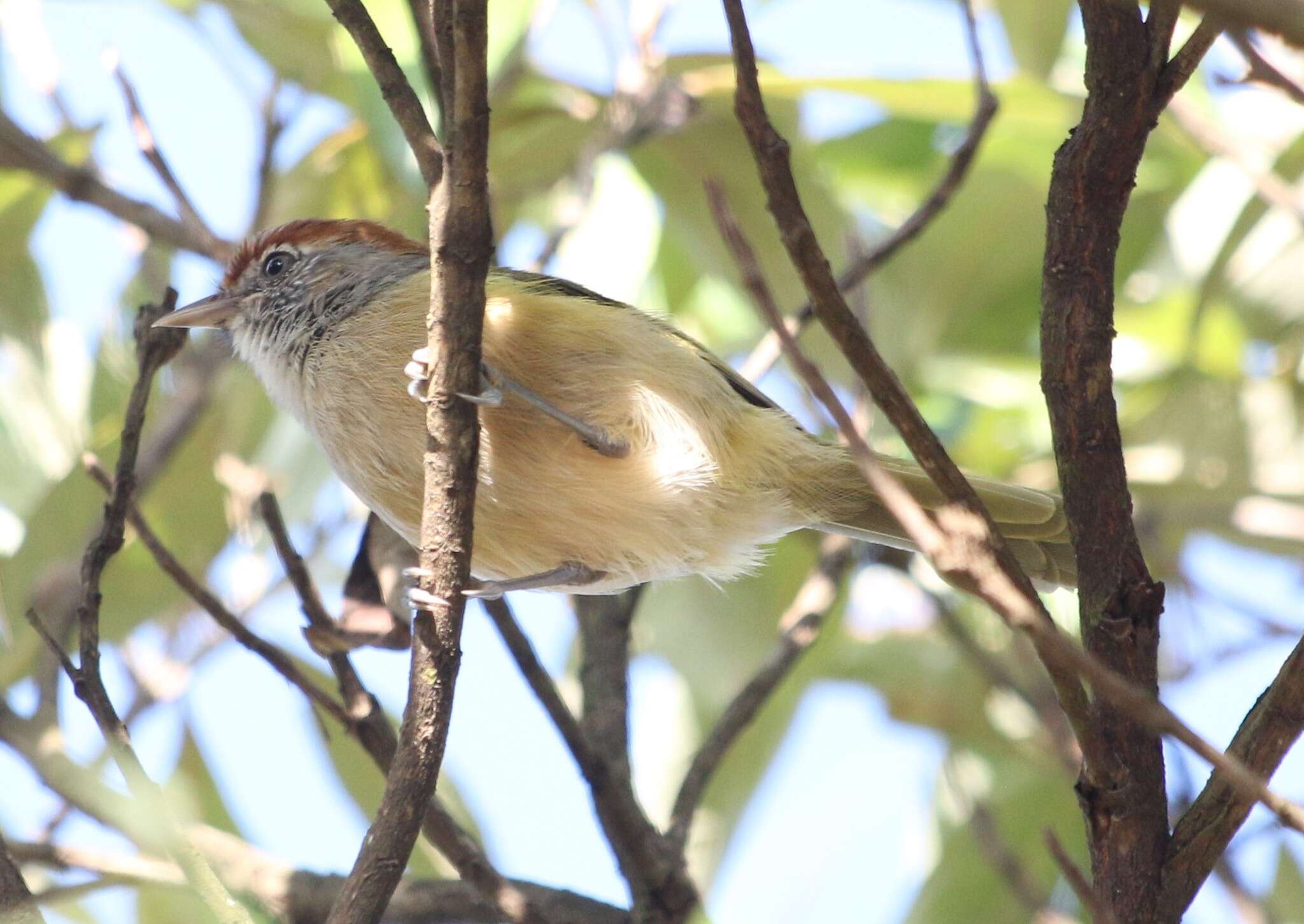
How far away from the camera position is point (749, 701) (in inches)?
148

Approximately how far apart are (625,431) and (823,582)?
44.3 inches

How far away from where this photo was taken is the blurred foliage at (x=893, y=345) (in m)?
4.32

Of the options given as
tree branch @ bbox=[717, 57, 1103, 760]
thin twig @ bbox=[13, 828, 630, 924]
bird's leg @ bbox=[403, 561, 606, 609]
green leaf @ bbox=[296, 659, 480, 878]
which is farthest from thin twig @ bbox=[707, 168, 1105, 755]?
green leaf @ bbox=[296, 659, 480, 878]

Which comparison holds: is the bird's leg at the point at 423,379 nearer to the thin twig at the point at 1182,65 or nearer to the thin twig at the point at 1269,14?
the thin twig at the point at 1182,65

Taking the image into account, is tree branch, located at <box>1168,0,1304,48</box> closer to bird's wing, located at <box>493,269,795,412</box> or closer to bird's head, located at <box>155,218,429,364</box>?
bird's wing, located at <box>493,269,795,412</box>

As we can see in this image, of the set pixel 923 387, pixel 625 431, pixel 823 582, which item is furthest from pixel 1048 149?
pixel 625 431

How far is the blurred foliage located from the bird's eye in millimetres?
433

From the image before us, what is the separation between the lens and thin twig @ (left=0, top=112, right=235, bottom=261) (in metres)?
4.17

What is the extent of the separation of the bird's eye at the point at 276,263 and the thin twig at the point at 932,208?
1.34 metres

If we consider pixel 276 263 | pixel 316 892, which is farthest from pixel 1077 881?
pixel 276 263

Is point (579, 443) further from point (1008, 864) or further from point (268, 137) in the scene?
point (268, 137)

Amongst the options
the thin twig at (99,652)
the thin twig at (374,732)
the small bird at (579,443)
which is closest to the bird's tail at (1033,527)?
the small bird at (579,443)

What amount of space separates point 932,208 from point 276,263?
72.5 inches

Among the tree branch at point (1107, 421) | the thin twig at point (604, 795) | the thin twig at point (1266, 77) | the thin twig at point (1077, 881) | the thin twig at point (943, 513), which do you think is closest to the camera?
the thin twig at point (943, 513)
